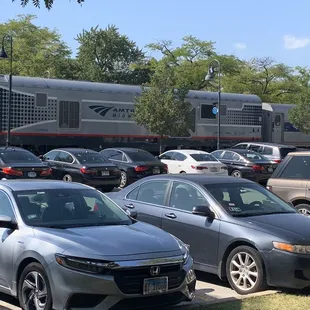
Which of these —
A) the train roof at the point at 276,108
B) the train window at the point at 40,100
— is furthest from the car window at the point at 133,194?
the train roof at the point at 276,108

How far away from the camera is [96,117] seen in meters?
33.3

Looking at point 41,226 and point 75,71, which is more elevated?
point 75,71

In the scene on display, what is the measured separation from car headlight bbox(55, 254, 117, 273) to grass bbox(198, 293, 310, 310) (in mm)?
1272

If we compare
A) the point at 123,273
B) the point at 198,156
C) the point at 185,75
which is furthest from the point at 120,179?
the point at 185,75

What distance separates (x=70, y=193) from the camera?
7.29 m

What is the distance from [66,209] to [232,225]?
216 cm

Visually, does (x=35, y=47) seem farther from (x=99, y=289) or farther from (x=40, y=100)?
(x=99, y=289)

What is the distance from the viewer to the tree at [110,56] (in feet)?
208

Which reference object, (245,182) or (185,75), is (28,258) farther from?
(185,75)

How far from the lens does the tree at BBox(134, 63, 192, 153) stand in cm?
3444

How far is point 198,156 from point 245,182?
50.0 feet

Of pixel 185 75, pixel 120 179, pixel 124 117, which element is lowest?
pixel 120 179

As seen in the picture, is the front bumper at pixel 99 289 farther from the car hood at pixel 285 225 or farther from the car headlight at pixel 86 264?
the car hood at pixel 285 225

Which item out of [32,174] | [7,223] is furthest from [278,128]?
[7,223]
